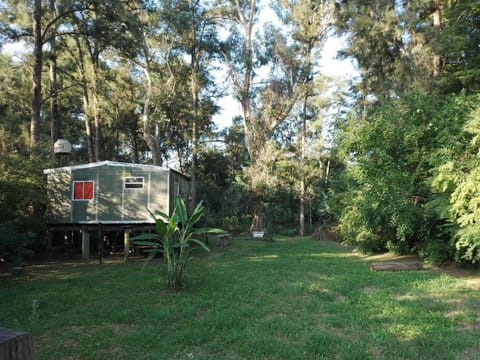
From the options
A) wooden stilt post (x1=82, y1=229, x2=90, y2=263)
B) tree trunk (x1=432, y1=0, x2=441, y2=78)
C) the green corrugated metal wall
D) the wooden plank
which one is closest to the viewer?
the wooden plank

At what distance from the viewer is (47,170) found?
1291 cm

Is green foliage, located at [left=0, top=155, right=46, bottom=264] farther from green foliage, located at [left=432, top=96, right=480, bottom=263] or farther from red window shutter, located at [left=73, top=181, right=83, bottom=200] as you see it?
green foliage, located at [left=432, top=96, right=480, bottom=263]

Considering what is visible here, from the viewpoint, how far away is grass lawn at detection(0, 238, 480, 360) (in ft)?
13.2

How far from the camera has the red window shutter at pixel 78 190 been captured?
42.3ft

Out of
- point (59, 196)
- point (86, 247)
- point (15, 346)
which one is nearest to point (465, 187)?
point (15, 346)

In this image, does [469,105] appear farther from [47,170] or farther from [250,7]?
[250,7]

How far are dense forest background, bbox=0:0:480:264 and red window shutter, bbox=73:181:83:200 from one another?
1.11 metres

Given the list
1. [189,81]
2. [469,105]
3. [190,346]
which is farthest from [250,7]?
[190,346]

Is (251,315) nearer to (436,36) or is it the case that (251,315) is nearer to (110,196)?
(110,196)

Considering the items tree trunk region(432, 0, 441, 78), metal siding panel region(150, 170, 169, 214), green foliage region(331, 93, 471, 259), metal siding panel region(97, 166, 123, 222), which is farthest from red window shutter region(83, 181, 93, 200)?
tree trunk region(432, 0, 441, 78)

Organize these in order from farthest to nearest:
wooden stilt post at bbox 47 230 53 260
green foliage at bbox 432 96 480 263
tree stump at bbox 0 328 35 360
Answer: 1. wooden stilt post at bbox 47 230 53 260
2. green foliage at bbox 432 96 480 263
3. tree stump at bbox 0 328 35 360

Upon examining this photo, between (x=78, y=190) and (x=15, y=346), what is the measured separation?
12.3 m

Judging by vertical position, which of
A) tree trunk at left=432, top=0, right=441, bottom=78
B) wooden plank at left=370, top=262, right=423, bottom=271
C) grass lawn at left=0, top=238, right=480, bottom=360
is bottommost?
grass lawn at left=0, top=238, right=480, bottom=360

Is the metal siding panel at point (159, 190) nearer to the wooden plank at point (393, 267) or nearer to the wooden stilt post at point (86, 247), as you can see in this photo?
the wooden stilt post at point (86, 247)
